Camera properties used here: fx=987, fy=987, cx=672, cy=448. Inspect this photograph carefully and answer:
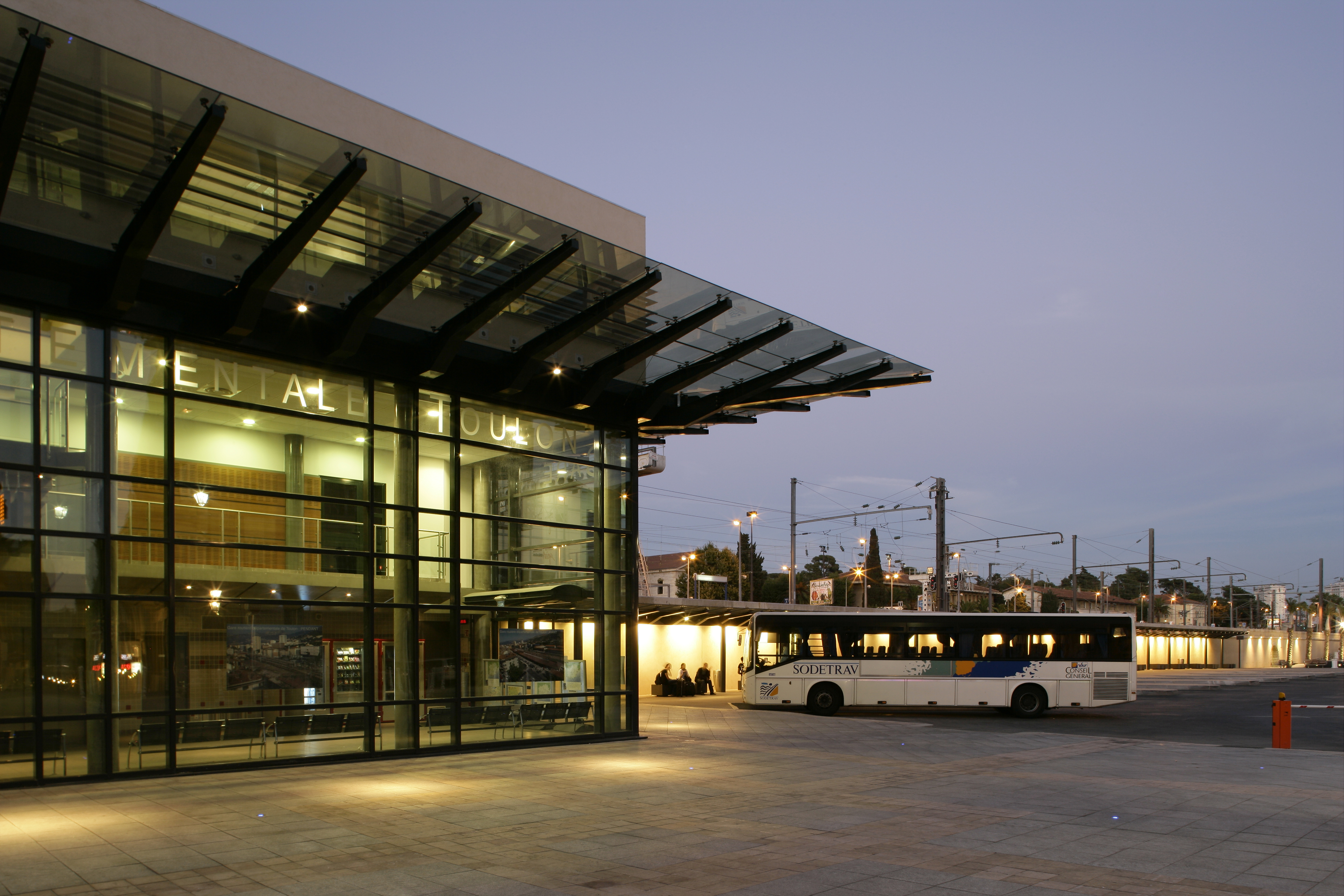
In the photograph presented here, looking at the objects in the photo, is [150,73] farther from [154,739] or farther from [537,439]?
[537,439]

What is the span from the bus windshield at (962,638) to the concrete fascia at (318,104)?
12530mm

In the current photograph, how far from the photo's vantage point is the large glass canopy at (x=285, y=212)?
1014cm

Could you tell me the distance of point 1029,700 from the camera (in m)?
26.6

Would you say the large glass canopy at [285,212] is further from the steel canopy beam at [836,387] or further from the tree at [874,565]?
the tree at [874,565]

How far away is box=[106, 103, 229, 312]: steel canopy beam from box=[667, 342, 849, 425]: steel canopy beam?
10.3 meters

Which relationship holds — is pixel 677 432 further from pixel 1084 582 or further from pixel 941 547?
pixel 1084 582

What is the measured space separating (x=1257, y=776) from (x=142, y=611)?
15271 mm

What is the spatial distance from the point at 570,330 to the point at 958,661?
16162mm

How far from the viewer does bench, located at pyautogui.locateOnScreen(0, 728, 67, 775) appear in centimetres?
1168

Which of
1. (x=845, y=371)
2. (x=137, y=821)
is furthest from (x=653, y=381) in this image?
(x=137, y=821)

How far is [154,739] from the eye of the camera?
1288 cm

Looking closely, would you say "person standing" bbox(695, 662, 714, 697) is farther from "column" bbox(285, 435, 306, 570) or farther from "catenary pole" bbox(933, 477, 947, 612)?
"column" bbox(285, 435, 306, 570)

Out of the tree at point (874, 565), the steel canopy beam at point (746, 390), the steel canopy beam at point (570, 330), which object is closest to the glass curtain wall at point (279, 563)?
the steel canopy beam at point (570, 330)

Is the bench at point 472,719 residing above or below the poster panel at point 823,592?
above
